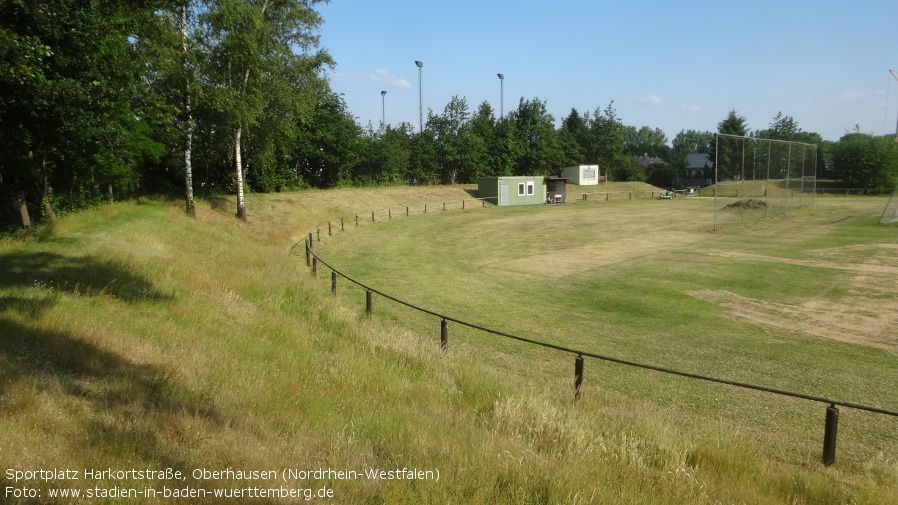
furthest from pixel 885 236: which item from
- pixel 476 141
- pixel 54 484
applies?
pixel 476 141

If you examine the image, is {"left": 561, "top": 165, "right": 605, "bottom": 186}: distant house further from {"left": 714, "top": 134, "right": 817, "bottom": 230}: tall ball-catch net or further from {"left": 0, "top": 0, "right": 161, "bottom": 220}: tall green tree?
{"left": 0, "top": 0, "right": 161, "bottom": 220}: tall green tree

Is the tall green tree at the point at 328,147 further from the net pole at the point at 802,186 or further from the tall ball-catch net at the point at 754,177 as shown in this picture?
the net pole at the point at 802,186

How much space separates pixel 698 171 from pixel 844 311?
10533cm

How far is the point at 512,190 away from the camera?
5931 centimetres

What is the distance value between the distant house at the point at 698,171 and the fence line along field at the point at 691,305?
68.8 m

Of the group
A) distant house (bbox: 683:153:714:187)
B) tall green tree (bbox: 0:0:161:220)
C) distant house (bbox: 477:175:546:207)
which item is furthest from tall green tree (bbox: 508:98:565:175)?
tall green tree (bbox: 0:0:161:220)

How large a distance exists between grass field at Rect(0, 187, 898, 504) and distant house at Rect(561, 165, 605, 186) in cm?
5488

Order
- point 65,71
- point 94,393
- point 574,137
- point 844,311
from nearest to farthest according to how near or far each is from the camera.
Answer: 1. point 94,393
2. point 65,71
3. point 844,311
4. point 574,137

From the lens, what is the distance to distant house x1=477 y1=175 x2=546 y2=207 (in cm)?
5878

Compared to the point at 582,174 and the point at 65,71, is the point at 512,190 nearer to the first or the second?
the point at 582,174

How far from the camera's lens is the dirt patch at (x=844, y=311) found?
13602 mm

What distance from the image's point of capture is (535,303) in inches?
677

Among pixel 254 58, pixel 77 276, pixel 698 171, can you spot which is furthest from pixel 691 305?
pixel 698 171

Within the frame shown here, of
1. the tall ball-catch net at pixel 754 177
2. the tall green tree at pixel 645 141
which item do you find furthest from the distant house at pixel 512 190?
the tall green tree at pixel 645 141
